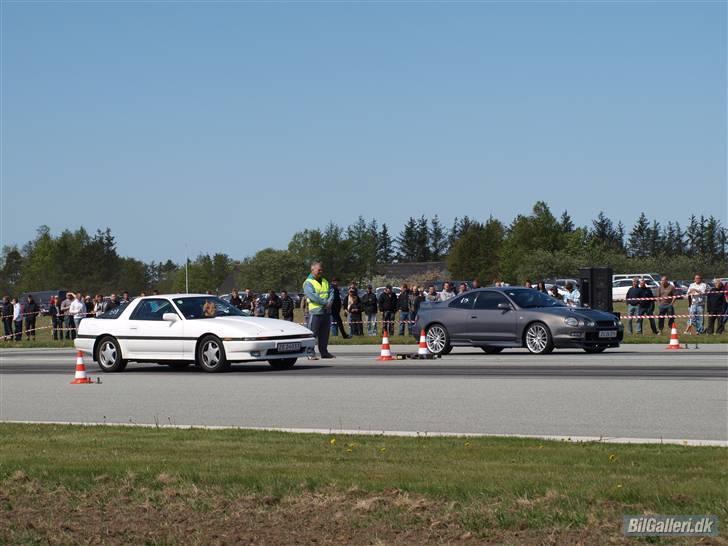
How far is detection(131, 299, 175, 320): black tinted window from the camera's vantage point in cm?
2138

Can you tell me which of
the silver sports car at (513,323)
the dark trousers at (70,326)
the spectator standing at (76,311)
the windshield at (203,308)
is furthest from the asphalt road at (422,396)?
the dark trousers at (70,326)

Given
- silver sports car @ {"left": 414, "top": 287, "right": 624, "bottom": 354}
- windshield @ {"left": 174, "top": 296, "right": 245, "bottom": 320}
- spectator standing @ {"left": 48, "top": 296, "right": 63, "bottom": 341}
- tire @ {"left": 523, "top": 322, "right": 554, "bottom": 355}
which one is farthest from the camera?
spectator standing @ {"left": 48, "top": 296, "right": 63, "bottom": 341}

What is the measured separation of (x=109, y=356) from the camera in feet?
70.5

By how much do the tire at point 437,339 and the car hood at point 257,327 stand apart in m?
4.44

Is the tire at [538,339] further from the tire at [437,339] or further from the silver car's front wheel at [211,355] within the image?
the silver car's front wheel at [211,355]

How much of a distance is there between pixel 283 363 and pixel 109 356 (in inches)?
120

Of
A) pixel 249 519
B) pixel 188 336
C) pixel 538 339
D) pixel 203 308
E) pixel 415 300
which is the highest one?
pixel 415 300

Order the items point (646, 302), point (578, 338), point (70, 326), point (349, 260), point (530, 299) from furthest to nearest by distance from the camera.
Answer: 1. point (349, 260)
2. point (70, 326)
3. point (646, 302)
4. point (530, 299)
5. point (578, 338)

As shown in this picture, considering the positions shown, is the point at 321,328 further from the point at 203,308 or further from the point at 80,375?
the point at 80,375

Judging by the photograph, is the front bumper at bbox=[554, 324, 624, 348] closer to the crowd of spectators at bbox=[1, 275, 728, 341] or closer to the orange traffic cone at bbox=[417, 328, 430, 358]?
the orange traffic cone at bbox=[417, 328, 430, 358]

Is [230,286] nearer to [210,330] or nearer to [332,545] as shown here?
[210,330]

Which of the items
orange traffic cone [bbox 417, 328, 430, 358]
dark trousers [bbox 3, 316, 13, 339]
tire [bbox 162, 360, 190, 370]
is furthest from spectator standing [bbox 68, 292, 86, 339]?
orange traffic cone [bbox 417, 328, 430, 358]

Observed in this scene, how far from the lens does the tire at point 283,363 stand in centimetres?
2108

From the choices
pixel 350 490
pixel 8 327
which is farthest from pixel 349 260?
pixel 350 490
